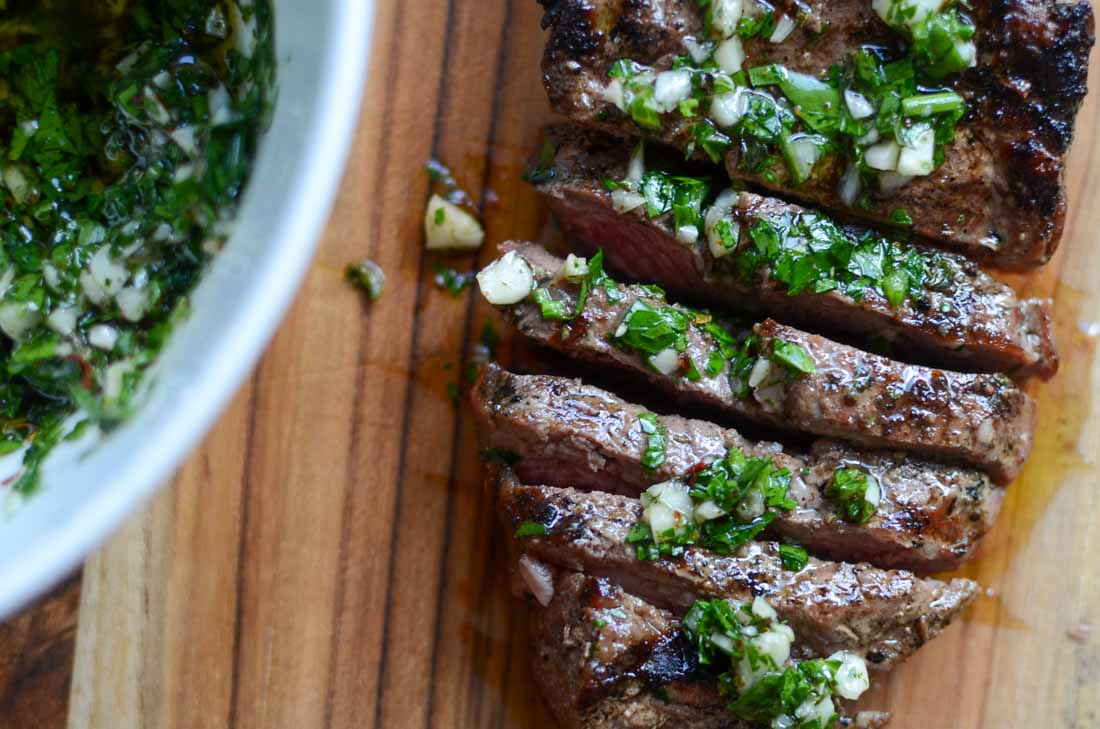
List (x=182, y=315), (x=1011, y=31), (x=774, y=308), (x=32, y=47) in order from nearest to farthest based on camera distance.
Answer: (x=182, y=315) → (x=32, y=47) → (x=1011, y=31) → (x=774, y=308)

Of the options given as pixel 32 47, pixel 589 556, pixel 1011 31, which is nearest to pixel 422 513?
pixel 589 556

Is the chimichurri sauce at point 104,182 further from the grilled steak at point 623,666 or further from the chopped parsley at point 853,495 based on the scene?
the chopped parsley at point 853,495

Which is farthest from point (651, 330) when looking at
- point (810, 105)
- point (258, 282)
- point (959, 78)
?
point (258, 282)

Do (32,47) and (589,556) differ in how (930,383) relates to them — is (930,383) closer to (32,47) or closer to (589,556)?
(589,556)

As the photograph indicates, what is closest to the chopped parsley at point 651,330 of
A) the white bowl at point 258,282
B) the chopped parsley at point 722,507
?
the chopped parsley at point 722,507

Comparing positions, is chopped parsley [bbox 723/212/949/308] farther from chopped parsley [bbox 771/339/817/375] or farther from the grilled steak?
the grilled steak

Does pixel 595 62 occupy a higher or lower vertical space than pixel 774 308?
higher
